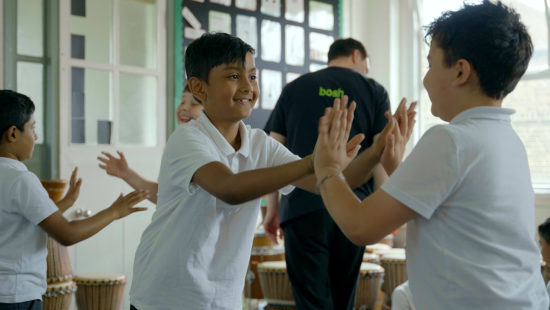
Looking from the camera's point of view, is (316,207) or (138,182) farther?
(316,207)

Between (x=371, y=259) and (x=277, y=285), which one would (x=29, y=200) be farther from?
(x=371, y=259)

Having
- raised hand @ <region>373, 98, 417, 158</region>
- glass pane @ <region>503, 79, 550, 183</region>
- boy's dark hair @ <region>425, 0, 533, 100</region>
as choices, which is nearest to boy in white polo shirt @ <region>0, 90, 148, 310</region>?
raised hand @ <region>373, 98, 417, 158</region>

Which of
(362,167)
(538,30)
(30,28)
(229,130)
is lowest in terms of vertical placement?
(362,167)

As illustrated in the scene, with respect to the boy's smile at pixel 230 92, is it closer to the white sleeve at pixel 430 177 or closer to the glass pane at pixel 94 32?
the white sleeve at pixel 430 177

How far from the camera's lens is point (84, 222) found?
197 cm

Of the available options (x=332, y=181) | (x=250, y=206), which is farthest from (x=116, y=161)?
(x=332, y=181)

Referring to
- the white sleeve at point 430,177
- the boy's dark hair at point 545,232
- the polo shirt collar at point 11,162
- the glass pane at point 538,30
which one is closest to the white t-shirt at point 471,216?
the white sleeve at point 430,177

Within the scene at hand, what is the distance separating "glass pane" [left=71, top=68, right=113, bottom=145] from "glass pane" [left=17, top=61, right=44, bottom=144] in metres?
0.20

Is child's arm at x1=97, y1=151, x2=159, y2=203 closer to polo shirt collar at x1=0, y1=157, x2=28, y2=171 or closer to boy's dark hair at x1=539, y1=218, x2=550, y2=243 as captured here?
polo shirt collar at x1=0, y1=157, x2=28, y2=171

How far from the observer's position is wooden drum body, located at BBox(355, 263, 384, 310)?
3.50 m

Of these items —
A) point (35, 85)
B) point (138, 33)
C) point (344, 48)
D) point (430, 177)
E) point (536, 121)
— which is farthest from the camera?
point (536, 121)

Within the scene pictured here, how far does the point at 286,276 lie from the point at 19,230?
1895 millimetres

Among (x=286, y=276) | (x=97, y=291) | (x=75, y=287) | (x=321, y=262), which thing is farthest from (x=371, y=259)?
(x=75, y=287)

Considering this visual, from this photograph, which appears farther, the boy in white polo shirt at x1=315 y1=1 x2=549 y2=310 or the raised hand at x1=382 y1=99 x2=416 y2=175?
the raised hand at x1=382 y1=99 x2=416 y2=175
